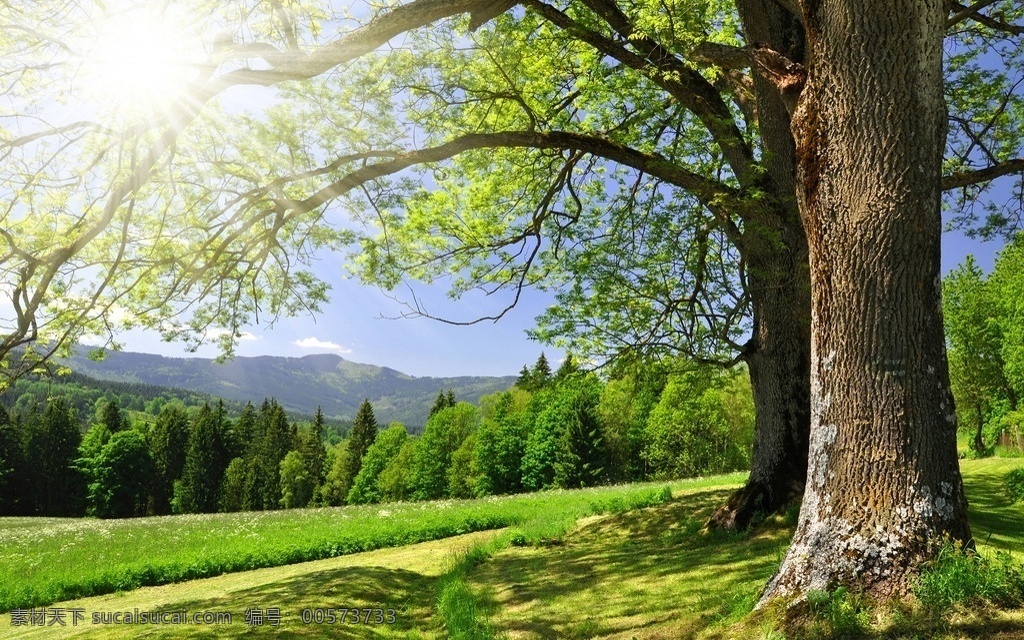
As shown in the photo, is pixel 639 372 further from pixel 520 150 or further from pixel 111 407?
pixel 111 407

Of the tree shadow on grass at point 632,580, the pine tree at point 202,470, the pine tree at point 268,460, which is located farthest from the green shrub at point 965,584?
the pine tree at point 202,470

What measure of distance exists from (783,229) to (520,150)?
609 cm

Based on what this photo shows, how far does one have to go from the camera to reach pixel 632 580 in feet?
23.7

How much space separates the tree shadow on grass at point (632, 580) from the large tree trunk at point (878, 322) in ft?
3.63

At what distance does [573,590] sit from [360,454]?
80.6 meters

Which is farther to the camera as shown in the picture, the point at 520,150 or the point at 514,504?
the point at 514,504

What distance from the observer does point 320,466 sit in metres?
86.3

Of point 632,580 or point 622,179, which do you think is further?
point 622,179

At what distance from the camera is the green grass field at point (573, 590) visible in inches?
201

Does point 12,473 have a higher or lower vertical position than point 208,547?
lower

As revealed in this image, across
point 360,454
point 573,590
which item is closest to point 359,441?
point 360,454

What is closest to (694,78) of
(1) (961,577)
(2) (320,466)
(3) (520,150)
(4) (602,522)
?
(3) (520,150)

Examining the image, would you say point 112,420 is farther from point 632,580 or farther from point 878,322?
point 878,322

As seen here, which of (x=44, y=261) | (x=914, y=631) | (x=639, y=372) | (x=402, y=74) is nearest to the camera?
(x=914, y=631)
